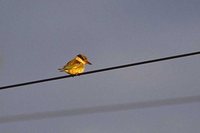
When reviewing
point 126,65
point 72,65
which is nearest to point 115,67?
point 126,65

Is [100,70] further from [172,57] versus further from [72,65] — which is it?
[72,65]

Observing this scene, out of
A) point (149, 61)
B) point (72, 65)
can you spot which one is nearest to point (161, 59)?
point (149, 61)

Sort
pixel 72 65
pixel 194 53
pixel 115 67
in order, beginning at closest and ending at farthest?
pixel 194 53 → pixel 115 67 → pixel 72 65

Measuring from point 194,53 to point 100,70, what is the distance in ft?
5.56

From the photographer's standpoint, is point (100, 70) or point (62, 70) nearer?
point (100, 70)

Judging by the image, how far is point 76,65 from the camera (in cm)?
1373

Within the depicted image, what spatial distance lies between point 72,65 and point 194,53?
230 inches

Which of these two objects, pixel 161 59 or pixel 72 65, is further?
pixel 72 65

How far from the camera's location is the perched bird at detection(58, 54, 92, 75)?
1366 cm

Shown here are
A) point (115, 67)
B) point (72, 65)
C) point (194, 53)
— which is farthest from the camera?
point (72, 65)

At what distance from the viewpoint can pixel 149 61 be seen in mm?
8656

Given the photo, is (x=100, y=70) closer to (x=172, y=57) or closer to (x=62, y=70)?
(x=172, y=57)

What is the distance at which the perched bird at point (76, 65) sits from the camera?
13.7 m

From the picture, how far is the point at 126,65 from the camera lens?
28.8 ft
